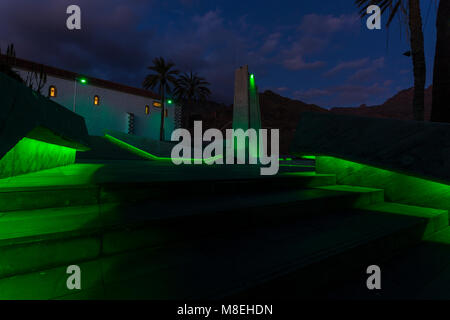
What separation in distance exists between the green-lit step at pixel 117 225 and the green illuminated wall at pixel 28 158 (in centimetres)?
111

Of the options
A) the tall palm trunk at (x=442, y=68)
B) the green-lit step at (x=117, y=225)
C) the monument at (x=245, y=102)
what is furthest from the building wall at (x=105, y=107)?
the tall palm trunk at (x=442, y=68)

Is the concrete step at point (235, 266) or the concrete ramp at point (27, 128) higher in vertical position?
the concrete ramp at point (27, 128)

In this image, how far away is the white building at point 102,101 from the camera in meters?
20.1

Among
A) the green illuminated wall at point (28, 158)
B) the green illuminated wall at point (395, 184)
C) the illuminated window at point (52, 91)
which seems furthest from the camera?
the illuminated window at point (52, 91)

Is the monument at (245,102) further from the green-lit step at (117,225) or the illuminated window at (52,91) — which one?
the illuminated window at (52,91)

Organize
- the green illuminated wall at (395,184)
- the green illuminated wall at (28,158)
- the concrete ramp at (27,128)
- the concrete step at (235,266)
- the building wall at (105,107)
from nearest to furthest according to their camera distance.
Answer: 1. the concrete step at (235,266)
2. the concrete ramp at (27,128)
3. the green illuminated wall at (28,158)
4. the green illuminated wall at (395,184)
5. the building wall at (105,107)

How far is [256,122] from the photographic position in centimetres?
1273

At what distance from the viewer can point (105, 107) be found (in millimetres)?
23203

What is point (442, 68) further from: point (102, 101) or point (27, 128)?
point (102, 101)

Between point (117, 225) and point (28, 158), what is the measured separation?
2.45 metres

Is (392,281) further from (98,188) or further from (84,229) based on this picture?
(98,188)

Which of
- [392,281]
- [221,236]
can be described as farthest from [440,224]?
[221,236]

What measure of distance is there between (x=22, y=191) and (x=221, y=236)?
5.54ft

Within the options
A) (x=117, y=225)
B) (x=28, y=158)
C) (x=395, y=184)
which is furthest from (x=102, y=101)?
(x=395, y=184)
